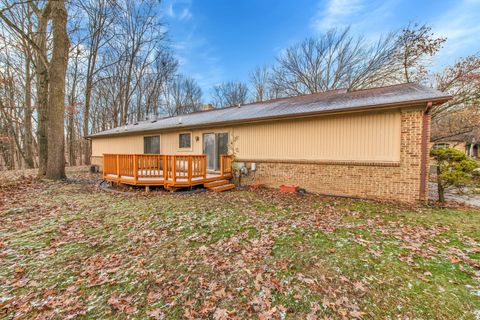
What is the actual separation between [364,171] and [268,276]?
552cm

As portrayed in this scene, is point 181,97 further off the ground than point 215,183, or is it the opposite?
point 181,97

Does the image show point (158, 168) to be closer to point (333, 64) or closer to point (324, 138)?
point (324, 138)

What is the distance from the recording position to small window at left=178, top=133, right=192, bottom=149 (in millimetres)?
10805

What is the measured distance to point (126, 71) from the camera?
65.1 ft

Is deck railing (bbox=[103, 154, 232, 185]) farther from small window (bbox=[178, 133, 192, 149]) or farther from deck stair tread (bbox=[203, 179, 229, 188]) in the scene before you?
small window (bbox=[178, 133, 192, 149])

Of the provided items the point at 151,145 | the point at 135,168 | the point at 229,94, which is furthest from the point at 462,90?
the point at 229,94

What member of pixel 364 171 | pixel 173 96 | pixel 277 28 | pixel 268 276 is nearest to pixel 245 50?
pixel 277 28

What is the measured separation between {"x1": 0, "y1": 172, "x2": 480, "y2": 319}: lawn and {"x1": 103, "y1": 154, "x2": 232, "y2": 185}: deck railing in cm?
227

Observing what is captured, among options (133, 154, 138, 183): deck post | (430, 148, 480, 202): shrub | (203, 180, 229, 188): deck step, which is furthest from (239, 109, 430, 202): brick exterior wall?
(133, 154, 138, 183): deck post

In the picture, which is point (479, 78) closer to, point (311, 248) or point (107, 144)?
point (311, 248)

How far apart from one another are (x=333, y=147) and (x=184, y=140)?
7.49 meters

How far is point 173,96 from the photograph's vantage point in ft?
87.2

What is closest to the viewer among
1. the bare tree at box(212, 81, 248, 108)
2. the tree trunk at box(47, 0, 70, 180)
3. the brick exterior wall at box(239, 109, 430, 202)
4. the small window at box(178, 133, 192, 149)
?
the brick exterior wall at box(239, 109, 430, 202)

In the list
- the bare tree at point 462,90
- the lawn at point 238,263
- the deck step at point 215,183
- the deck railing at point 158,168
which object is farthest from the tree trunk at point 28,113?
the bare tree at point 462,90
